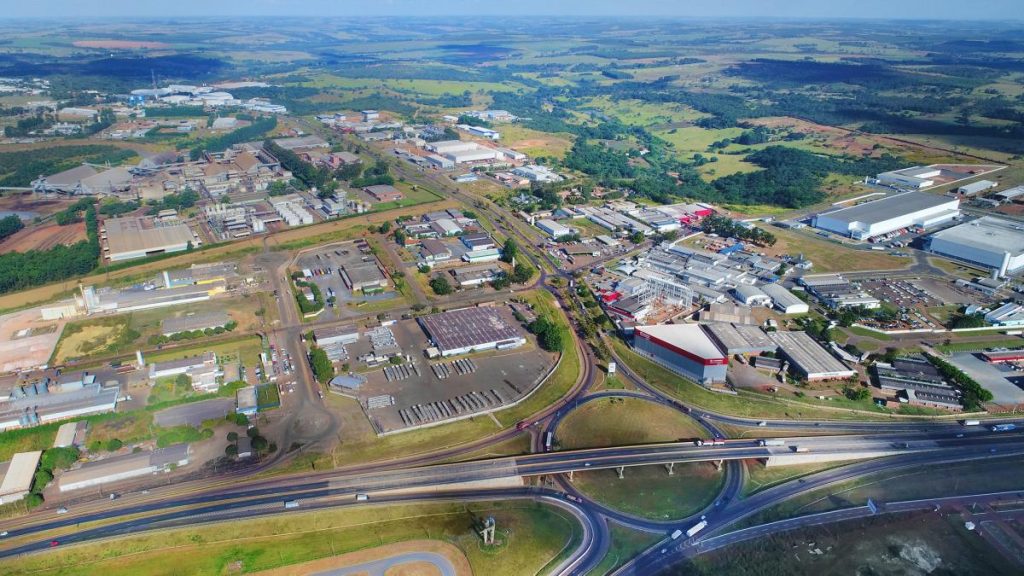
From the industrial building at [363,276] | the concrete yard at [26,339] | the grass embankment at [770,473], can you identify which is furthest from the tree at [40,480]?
the grass embankment at [770,473]

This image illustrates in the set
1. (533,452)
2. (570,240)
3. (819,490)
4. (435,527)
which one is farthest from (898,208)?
(435,527)

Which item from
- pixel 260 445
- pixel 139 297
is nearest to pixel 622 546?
pixel 260 445

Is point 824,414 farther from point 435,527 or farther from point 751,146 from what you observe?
point 751,146

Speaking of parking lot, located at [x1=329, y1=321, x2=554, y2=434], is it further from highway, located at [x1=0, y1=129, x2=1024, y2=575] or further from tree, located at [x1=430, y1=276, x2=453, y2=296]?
tree, located at [x1=430, y1=276, x2=453, y2=296]

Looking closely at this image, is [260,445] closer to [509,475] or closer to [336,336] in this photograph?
[336,336]

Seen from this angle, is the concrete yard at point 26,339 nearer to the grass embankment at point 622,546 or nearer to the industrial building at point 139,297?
the industrial building at point 139,297
